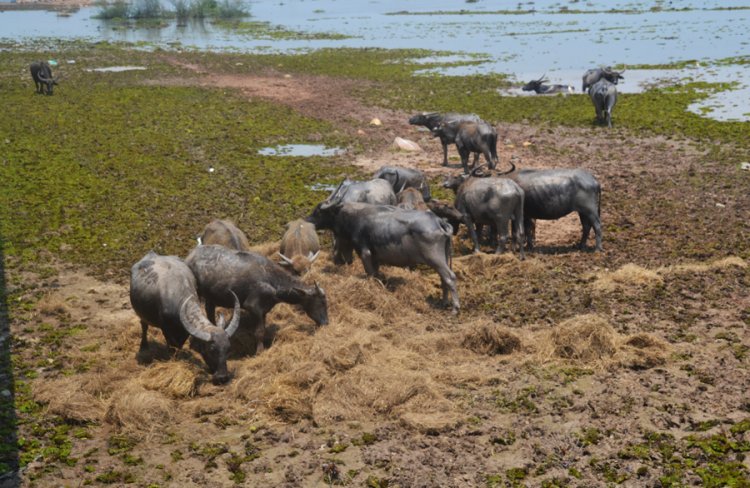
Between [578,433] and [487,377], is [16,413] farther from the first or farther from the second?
[578,433]

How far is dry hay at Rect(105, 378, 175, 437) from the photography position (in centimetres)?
827

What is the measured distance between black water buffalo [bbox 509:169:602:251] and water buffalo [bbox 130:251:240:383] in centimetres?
571

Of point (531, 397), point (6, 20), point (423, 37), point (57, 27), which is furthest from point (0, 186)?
point (6, 20)

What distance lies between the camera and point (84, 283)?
1246 cm

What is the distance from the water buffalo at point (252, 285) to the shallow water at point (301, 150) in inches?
410

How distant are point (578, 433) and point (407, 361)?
2302 millimetres

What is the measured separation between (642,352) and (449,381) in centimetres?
237

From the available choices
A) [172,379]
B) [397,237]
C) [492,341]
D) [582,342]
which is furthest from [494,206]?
[172,379]

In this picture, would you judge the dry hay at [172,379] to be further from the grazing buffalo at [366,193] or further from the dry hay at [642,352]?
the dry hay at [642,352]

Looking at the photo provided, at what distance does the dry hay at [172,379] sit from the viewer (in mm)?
8867

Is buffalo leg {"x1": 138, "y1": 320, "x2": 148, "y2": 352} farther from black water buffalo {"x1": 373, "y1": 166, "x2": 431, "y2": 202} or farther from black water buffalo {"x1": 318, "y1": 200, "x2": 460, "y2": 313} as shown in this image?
black water buffalo {"x1": 373, "y1": 166, "x2": 431, "y2": 202}

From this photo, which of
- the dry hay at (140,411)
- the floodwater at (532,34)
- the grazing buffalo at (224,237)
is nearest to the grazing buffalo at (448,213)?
the grazing buffalo at (224,237)

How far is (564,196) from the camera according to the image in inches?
524

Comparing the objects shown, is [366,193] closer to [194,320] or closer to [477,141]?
[194,320]
